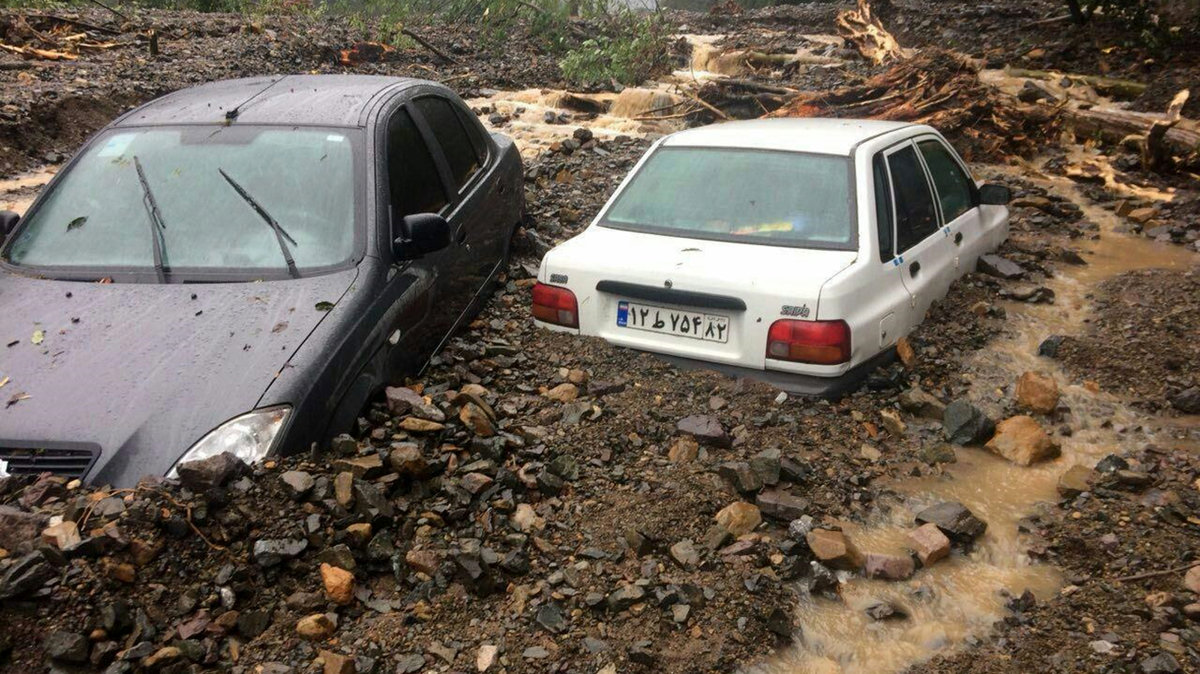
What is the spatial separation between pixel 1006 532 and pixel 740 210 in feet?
6.90

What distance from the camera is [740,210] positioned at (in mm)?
5215

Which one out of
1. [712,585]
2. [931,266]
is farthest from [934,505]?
[931,266]

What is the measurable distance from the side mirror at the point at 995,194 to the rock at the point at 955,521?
291 centimetres

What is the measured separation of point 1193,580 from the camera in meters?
3.52

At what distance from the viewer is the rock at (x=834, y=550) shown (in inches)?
149

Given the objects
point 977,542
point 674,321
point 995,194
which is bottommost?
point 977,542

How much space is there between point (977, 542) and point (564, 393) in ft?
6.64

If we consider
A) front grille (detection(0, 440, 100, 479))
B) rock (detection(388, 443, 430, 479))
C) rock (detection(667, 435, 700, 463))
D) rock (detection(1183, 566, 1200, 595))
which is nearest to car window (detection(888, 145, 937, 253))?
rock (detection(667, 435, 700, 463))

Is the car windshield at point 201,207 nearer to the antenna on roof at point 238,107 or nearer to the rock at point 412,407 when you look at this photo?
the antenna on roof at point 238,107

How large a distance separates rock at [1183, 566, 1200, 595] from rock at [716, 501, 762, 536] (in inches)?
61.6

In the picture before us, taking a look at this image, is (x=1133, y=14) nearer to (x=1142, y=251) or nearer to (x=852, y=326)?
(x=1142, y=251)

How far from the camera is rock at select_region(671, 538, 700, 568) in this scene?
3684 mm

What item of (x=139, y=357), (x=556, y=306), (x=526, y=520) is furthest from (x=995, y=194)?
(x=139, y=357)

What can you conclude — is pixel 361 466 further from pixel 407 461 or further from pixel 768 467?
pixel 768 467
